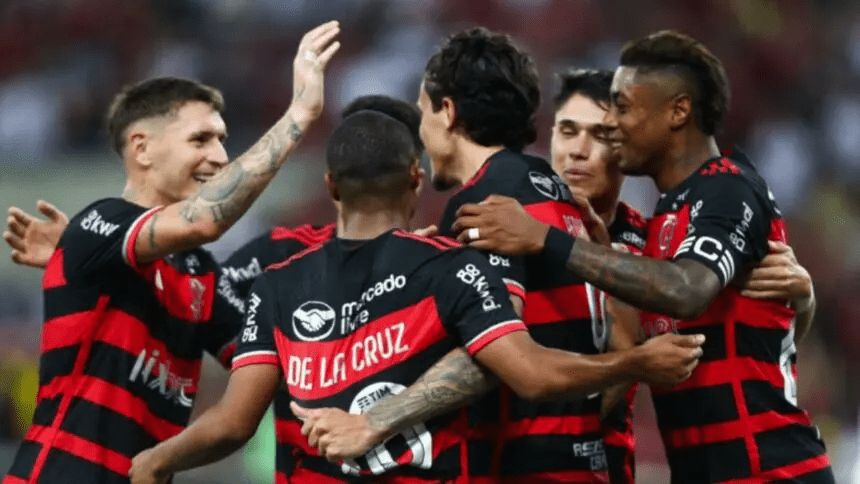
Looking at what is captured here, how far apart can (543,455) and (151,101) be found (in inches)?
81.4

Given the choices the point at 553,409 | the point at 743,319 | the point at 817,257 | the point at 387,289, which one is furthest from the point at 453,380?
the point at 817,257

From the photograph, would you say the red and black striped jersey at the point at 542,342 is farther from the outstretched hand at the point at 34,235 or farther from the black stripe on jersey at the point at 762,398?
the outstretched hand at the point at 34,235

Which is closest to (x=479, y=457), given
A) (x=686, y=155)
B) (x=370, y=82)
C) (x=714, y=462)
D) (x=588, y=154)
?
(x=714, y=462)

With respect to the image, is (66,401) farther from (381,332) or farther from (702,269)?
(702,269)

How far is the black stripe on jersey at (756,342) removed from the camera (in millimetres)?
4797

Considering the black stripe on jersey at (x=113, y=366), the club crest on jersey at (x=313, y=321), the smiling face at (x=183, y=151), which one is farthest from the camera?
the smiling face at (x=183, y=151)

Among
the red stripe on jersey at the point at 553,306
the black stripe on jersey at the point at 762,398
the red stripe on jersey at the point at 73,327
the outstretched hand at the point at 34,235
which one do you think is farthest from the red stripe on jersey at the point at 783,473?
the outstretched hand at the point at 34,235

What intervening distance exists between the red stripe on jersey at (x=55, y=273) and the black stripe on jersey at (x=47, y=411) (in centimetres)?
41

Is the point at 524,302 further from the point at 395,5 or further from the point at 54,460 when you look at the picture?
the point at 395,5

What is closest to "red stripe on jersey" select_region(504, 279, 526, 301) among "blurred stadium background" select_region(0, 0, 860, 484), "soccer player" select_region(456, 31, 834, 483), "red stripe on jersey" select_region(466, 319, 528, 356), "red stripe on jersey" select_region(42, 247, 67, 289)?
"soccer player" select_region(456, 31, 834, 483)

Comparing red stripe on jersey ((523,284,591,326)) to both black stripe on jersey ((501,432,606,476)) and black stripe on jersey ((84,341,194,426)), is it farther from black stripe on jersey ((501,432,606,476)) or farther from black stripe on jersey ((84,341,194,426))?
black stripe on jersey ((84,341,194,426))

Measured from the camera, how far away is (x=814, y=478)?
4801 mm

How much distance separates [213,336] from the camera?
18.1 ft

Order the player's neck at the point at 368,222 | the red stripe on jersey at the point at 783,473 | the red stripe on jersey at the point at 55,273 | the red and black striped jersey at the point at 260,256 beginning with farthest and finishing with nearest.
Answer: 1. the red and black striped jersey at the point at 260,256
2. the red stripe on jersey at the point at 55,273
3. the red stripe on jersey at the point at 783,473
4. the player's neck at the point at 368,222
